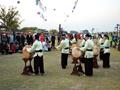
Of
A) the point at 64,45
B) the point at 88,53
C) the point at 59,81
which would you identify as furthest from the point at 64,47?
the point at 59,81

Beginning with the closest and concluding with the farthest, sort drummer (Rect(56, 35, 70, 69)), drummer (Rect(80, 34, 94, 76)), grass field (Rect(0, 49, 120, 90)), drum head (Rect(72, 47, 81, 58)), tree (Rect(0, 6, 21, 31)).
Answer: grass field (Rect(0, 49, 120, 90)), drummer (Rect(80, 34, 94, 76)), drum head (Rect(72, 47, 81, 58)), drummer (Rect(56, 35, 70, 69)), tree (Rect(0, 6, 21, 31))

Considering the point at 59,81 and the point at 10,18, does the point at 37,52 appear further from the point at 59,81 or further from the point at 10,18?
the point at 10,18

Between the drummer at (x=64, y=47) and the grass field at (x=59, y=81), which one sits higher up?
the drummer at (x=64, y=47)

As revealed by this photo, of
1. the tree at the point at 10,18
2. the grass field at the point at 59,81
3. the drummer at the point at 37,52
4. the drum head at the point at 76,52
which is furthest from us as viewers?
the tree at the point at 10,18

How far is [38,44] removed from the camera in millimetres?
17438

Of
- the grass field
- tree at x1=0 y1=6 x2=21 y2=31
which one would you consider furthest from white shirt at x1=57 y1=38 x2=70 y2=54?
tree at x1=0 y1=6 x2=21 y2=31

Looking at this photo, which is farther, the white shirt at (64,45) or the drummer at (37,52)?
the white shirt at (64,45)

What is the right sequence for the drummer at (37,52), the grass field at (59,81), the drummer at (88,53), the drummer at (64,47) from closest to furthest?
1. the grass field at (59,81)
2. the drummer at (37,52)
3. the drummer at (88,53)
4. the drummer at (64,47)

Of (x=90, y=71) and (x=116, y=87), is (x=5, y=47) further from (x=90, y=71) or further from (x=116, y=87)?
(x=116, y=87)

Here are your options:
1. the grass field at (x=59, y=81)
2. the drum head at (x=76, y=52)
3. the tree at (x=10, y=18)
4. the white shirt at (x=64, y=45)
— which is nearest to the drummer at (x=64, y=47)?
the white shirt at (x=64, y=45)

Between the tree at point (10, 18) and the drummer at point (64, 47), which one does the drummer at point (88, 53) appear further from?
the tree at point (10, 18)


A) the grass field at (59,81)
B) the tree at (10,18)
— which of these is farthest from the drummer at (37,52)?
the tree at (10,18)

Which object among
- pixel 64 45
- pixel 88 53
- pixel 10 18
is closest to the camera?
pixel 88 53

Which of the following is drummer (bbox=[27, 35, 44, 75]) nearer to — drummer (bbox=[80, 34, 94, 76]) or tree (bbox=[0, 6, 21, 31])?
drummer (bbox=[80, 34, 94, 76])
